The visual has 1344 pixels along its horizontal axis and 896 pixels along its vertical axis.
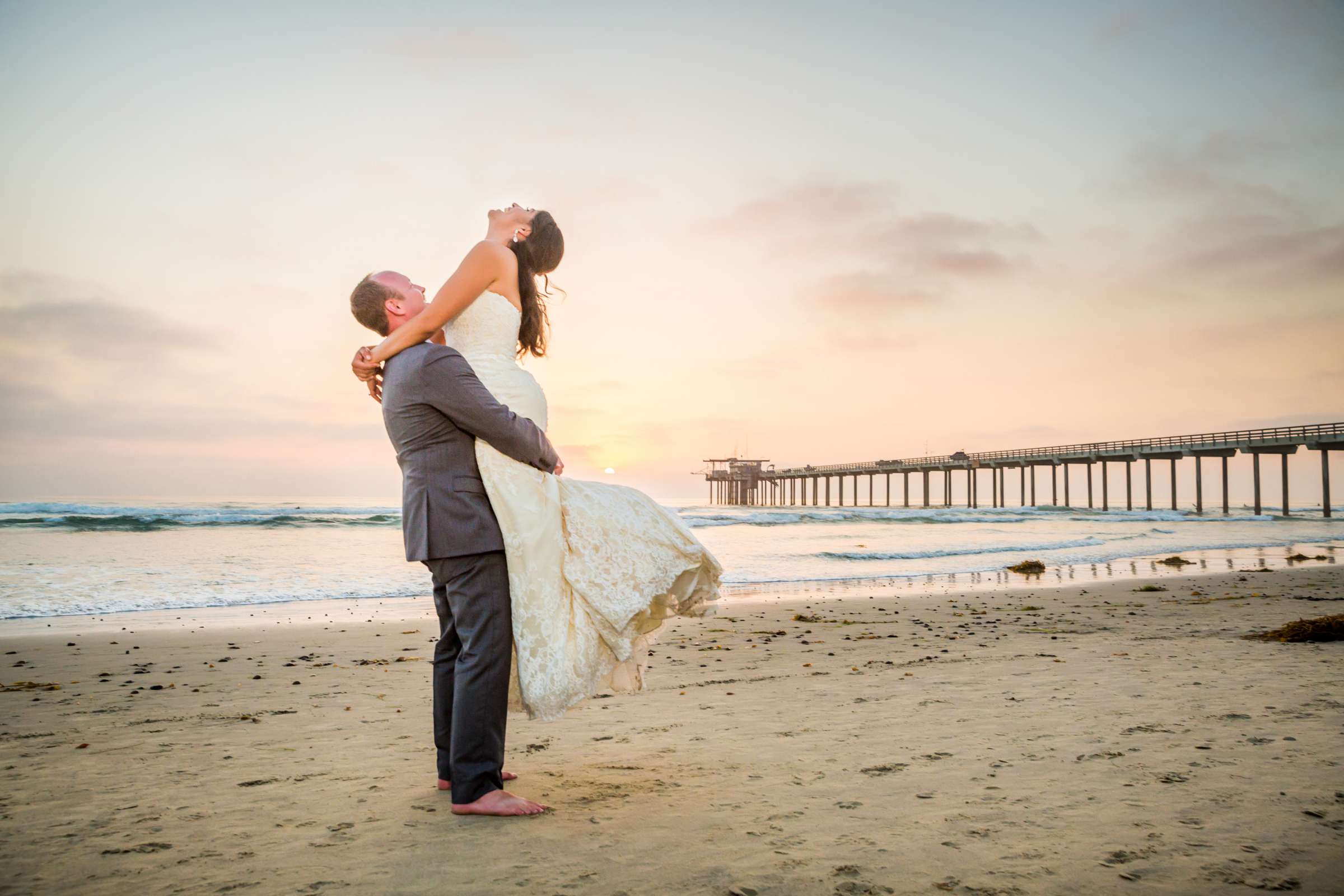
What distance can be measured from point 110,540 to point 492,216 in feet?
72.7

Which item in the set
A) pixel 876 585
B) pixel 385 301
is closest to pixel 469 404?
pixel 385 301

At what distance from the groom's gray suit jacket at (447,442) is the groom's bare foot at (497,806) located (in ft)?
2.89

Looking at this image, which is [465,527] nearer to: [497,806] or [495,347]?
[495,347]

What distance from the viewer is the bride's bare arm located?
295 centimetres

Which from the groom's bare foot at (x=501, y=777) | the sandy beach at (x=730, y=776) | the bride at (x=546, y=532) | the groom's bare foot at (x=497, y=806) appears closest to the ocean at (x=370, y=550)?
the sandy beach at (x=730, y=776)

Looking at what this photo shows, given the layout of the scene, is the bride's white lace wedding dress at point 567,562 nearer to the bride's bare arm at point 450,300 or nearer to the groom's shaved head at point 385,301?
the bride's bare arm at point 450,300

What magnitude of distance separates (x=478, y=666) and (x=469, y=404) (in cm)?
92

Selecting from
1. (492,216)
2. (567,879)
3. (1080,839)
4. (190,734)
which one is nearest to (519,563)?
(567,879)

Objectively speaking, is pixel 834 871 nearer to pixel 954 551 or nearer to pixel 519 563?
pixel 519 563

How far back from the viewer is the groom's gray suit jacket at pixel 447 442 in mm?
2861

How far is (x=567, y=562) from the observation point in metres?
3.03

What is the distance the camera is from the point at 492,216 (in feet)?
10.6

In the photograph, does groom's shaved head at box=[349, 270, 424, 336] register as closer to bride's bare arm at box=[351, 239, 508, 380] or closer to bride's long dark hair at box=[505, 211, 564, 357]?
bride's bare arm at box=[351, 239, 508, 380]

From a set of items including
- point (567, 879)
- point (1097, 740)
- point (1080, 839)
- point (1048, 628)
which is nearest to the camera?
point (567, 879)
